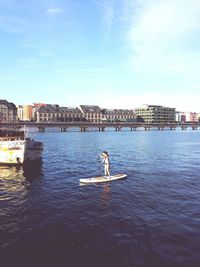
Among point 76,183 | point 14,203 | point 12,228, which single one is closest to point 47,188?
point 76,183

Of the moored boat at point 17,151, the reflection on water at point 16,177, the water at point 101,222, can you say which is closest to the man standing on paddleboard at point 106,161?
the water at point 101,222

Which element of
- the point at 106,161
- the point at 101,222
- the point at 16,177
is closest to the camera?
the point at 101,222

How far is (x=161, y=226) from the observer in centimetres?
1950

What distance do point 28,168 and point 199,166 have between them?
93.0ft

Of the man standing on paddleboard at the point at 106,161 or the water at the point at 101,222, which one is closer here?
the water at the point at 101,222

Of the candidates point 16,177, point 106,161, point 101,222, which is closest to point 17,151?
point 16,177

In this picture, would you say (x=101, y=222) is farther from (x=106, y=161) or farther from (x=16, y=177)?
(x=16, y=177)

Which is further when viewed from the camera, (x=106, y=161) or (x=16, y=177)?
(x=16, y=177)

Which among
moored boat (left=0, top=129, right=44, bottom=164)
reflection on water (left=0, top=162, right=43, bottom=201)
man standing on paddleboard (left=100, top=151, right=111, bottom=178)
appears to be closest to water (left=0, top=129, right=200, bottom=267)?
reflection on water (left=0, top=162, right=43, bottom=201)

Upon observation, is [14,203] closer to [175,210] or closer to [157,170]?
[175,210]

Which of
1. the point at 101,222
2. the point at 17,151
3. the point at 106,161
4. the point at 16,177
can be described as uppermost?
the point at 17,151

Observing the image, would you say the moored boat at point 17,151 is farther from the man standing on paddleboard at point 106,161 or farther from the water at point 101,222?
the man standing on paddleboard at point 106,161

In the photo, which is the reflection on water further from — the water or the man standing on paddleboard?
the man standing on paddleboard

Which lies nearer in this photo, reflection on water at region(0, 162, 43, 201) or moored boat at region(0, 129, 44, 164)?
reflection on water at region(0, 162, 43, 201)
